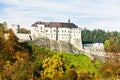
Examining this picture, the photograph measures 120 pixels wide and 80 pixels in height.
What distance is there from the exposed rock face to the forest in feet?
5.30

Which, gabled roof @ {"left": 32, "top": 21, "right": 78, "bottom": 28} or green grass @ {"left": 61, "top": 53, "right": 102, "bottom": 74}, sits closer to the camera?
green grass @ {"left": 61, "top": 53, "right": 102, "bottom": 74}

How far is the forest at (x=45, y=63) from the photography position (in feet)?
216

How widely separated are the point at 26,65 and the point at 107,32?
420ft

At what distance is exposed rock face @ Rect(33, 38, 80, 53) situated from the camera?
Result: 105m

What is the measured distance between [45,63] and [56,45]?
88.8 ft

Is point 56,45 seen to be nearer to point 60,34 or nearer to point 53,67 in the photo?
point 60,34

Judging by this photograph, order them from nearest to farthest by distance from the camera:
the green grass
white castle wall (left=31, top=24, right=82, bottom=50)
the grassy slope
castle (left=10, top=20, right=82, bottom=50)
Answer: the green grass < the grassy slope < castle (left=10, top=20, right=82, bottom=50) < white castle wall (left=31, top=24, right=82, bottom=50)

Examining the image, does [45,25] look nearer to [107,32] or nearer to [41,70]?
[41,70]

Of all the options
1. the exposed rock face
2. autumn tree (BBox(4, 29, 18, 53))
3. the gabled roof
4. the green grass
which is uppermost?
the gabled roof

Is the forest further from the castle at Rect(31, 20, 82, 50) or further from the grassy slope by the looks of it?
the castle at Rect(31, 20, 82, 50)

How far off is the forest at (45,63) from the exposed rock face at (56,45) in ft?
5.30

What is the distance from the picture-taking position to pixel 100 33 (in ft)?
586

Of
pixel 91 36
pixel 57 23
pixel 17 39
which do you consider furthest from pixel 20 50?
pixel 91 36

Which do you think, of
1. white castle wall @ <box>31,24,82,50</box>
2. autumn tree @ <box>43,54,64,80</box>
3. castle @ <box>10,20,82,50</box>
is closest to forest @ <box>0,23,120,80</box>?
autumn tree @ <box>43,54,64,80</box>
